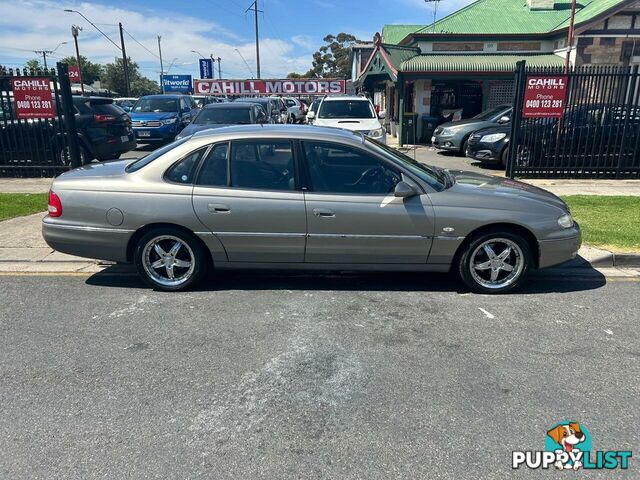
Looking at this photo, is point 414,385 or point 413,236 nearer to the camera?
point 414,385

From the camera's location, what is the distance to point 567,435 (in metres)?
2.71

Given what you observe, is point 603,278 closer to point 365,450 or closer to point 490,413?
point 490,413

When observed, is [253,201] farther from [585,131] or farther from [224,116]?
[585,131]

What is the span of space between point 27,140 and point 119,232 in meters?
7.57

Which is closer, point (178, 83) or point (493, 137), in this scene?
point (493, 137)

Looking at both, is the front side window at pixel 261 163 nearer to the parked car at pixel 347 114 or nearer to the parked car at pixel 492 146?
the parked car at pixel 347 114

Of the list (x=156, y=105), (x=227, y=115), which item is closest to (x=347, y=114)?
(x=227, y=115)

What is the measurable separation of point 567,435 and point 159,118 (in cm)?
1603

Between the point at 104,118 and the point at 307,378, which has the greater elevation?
the point at 104,118

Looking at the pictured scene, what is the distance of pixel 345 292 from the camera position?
479cm

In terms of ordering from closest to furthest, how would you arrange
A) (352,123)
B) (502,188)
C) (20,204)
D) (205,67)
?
(502,188) < (20,204) < (352,123) < (205,67)

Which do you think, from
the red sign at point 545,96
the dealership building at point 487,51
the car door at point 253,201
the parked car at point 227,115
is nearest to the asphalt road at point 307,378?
the car door at point 253,201

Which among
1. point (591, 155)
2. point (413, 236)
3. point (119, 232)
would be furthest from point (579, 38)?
point (119, 232)

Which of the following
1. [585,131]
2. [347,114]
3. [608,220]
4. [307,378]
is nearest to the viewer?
[307,378]
